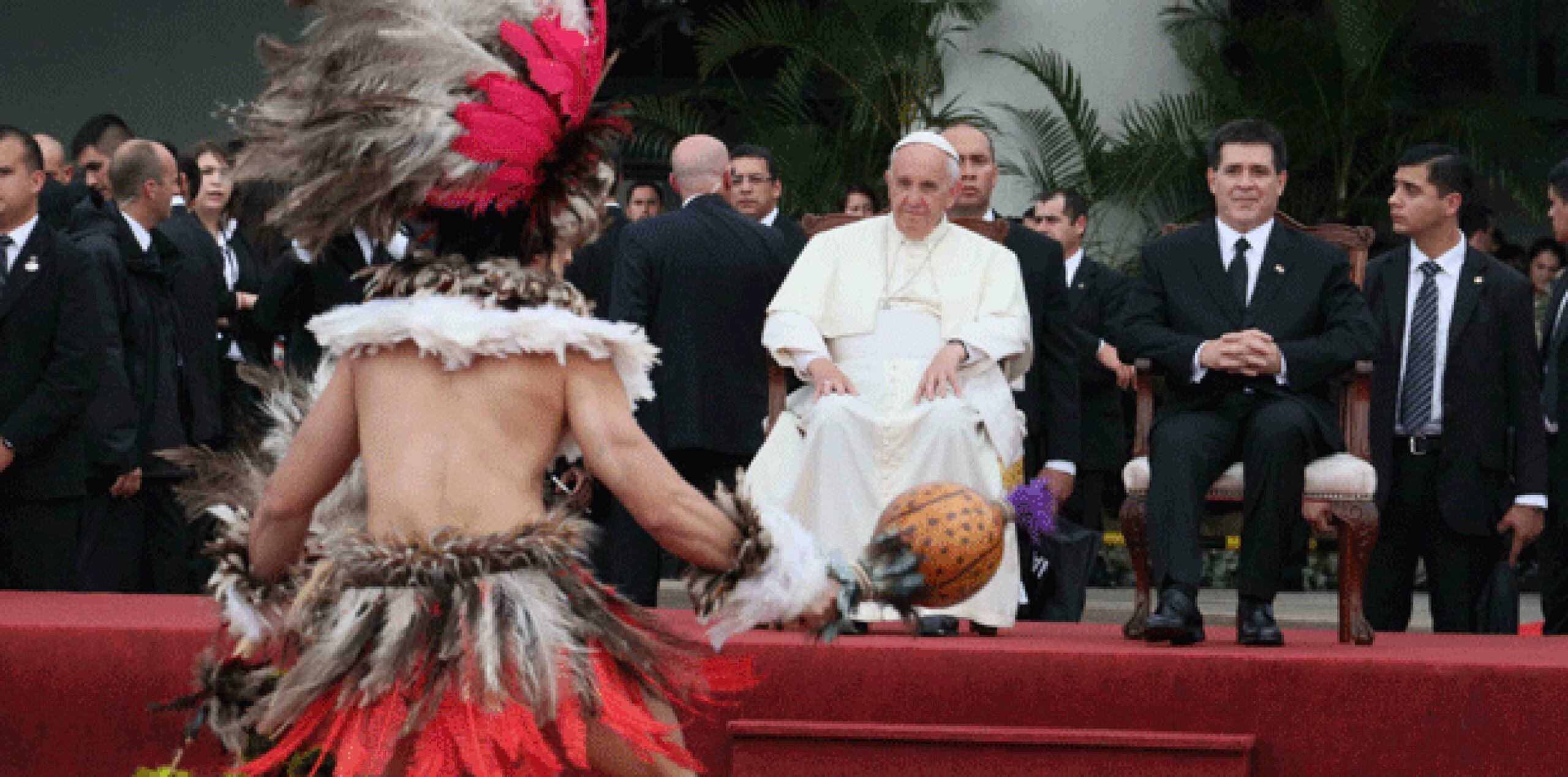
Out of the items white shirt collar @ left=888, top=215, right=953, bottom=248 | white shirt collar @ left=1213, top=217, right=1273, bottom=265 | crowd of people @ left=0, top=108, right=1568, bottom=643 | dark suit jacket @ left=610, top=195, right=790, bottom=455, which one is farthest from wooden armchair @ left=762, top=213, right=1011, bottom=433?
white shirt collar @ left=1213, top=217, right=1273, bottom=265

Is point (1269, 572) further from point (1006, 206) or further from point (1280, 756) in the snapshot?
point (1006, 206)

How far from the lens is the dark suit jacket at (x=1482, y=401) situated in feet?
22.9

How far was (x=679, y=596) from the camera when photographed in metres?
11.2

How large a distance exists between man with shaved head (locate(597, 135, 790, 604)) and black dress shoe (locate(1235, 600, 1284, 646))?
72.3 inches

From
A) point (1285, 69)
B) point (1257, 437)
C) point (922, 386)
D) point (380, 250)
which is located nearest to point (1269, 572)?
point (1257, 437)

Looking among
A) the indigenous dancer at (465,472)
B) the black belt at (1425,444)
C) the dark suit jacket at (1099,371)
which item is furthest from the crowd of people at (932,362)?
the indigenous dancer at (465,472)

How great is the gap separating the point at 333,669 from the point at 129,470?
420 cm

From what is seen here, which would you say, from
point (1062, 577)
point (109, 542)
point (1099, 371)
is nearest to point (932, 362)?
point (1062, 577)

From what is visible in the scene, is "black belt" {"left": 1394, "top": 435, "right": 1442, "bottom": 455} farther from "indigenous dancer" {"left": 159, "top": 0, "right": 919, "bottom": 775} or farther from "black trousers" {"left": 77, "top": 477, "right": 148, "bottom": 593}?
"black trousers" {"left": 77, "top": 477, "right": 148, "bottom": 593}

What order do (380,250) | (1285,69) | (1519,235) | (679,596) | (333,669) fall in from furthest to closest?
(1519,235), (1285,69), (679,596), (380,250), (333,669)

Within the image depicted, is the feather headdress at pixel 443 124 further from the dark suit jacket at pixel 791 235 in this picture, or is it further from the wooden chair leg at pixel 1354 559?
the dark suit jacket at pixel 791 235

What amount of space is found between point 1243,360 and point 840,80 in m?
7.53

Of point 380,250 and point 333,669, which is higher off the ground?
point 380,250

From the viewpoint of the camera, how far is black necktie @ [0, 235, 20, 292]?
272 inches
